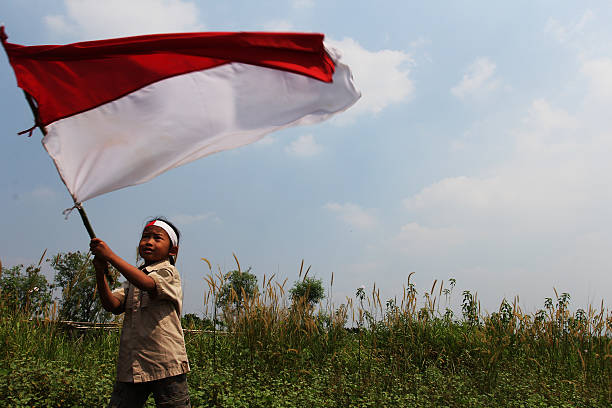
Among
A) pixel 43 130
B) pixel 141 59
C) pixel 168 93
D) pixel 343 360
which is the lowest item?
pixel 343 360

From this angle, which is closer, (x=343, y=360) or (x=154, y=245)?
(x=154, y=245)

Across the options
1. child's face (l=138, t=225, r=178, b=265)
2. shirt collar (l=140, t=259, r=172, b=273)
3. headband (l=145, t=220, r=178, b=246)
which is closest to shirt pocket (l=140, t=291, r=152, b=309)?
shirt collar (l=140, t=259, r=172, b=273)

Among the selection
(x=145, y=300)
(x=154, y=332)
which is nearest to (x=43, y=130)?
(x=145, y=300)

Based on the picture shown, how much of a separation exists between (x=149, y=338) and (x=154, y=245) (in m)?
0.64

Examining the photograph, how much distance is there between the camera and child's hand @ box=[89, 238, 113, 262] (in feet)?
8.55

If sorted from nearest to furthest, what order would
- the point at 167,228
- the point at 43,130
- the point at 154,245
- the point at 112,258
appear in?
the point at 112,258 < the point at 43,130 < the point at 154,245 < the point at 167,228

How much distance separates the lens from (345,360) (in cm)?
633

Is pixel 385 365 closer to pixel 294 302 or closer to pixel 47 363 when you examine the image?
pixel 294 302

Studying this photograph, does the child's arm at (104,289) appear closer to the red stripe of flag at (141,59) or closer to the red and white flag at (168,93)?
the red and white flag at (168,93)

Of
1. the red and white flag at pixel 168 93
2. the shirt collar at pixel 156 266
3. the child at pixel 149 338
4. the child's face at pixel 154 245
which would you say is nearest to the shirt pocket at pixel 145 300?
the child at pixel 149 338

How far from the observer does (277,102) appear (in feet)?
10.3

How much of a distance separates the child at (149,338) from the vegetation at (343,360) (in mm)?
1609

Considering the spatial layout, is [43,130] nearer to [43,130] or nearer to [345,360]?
[43,130]

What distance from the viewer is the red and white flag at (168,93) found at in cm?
292
